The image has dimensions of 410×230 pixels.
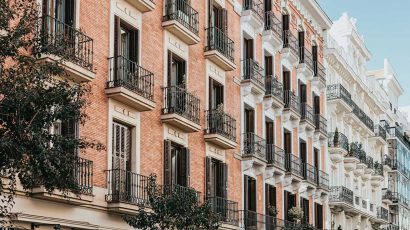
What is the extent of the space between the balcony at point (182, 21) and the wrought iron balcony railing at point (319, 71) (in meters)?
16.7

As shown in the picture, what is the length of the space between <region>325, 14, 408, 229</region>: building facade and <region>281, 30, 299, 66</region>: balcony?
717cm

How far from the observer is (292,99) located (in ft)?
130

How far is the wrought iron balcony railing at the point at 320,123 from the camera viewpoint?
43844mm

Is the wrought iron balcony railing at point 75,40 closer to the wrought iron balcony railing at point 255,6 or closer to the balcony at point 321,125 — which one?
the wrought iron balcony railing at point 255,6

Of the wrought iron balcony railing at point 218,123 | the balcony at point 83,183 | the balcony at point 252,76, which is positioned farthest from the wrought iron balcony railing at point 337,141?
the balcony at point 83,183

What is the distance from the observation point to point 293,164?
38.8 m

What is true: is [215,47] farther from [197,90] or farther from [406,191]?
[406,191]

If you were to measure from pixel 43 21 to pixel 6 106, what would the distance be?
732 centimetres

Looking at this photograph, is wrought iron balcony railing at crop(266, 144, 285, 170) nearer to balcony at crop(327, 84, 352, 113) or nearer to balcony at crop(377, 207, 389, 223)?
balcony at crop(327, 84, 352, 113)

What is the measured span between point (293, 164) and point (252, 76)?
6286mm

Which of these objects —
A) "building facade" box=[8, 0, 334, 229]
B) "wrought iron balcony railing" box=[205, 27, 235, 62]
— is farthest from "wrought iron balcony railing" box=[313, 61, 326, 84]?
"wrought iron balcony railing" box=[205, 27, 235, 62]

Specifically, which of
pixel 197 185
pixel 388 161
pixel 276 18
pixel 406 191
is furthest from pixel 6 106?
pixel 406 191

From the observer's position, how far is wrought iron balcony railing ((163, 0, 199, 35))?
27.4 m

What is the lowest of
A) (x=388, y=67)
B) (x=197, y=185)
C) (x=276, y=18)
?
(x=197, y=185)
